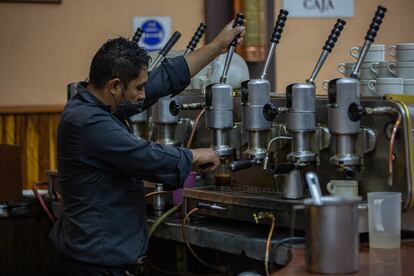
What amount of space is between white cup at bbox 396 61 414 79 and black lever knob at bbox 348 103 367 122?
423 millimetres

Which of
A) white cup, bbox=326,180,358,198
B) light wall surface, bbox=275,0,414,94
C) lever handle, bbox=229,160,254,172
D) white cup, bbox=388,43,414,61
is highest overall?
light wall surface, bbox=275,0,414,94

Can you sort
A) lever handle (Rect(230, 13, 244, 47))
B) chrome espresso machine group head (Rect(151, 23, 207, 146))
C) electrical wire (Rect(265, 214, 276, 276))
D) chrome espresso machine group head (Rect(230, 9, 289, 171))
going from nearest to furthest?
electrical wire (Rect(265, 214, 276, 276)), chrome espresso machine group head (Rect(230, 9, 289, 171)), lever handle (Rect(230, 13, 244, 47)), chrome espresso machine group head (Rect(151, 23, 207, 146))

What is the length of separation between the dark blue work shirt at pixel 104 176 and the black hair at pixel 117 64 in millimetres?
76

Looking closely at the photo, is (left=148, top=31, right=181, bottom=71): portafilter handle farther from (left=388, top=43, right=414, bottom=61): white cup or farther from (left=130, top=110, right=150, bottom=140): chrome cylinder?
(left=388, top=43, right=414, bottom=61): white cup

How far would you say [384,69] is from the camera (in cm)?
361

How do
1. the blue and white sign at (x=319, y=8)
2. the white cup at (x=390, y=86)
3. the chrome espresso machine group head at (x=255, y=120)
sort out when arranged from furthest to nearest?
1. the blue and white sign at (x=319, y=8)
2. the chrome espresso machine group head at (x=255, y=120)
3. the white cup at (x=390, y=86)

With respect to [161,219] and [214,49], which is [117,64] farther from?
[161,219]

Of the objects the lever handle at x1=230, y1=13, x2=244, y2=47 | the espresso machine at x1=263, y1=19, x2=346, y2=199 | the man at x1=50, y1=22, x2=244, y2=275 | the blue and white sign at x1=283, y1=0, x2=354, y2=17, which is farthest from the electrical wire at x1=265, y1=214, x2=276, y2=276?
the blue and white sign at x1=283, y1=0, x2=354, y2=17

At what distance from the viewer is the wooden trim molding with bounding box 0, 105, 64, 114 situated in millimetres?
5766

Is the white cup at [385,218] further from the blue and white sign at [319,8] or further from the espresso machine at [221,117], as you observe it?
the blue and white sign at [319,8]

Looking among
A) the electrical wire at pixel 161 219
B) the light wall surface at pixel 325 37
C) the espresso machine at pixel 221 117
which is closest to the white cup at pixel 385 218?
the espresso machine at pixel 221 117

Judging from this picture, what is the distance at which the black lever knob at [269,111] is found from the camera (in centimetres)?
346

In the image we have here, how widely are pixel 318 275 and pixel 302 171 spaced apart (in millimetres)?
761

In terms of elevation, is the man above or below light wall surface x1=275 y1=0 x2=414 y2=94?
below
